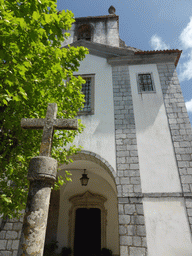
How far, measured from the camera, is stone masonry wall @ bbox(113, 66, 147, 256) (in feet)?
16.8

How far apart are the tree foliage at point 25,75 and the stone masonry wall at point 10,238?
176 centimetres

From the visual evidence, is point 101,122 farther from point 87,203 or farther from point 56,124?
point 87,203

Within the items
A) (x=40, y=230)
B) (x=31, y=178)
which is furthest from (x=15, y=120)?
(x=40, y=230)

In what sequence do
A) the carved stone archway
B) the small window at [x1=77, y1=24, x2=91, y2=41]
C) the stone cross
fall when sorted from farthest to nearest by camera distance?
the small window at [x1=77, y1=24, x2=91, y2=41]
the carved stone archway
the stone cross

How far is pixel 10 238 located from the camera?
5.26m

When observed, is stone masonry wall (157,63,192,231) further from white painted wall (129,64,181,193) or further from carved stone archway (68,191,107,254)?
carved stone archway (68,191,107,254)

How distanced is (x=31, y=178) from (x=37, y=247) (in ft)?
2.44

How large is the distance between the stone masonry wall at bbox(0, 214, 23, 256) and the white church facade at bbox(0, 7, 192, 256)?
0.02m

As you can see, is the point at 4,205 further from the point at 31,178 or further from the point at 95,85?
the point at 95,85

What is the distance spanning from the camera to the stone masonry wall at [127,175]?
5113 millimetres

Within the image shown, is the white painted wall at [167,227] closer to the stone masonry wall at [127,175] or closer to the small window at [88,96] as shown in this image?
the stone masonry wall at [127,175]

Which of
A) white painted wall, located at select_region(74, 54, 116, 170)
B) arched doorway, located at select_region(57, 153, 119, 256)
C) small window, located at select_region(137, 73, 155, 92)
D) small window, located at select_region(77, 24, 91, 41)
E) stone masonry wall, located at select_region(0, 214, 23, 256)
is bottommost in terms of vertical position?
stone masonry wall, located at select_region(0, 214, 23, 256)

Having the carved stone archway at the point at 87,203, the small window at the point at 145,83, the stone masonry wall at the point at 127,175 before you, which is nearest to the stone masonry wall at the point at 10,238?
the stone masonry wall at the point at 127,175

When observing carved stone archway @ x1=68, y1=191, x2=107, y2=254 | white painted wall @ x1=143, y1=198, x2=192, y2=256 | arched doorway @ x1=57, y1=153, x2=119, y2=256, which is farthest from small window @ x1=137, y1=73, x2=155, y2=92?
carved stone archway @ x1=68, y1=191, x2=107, y2=254
